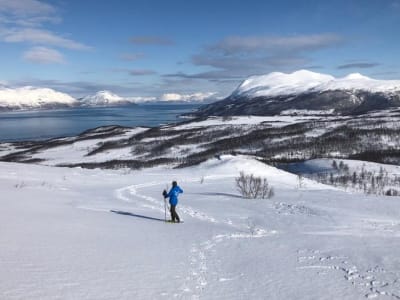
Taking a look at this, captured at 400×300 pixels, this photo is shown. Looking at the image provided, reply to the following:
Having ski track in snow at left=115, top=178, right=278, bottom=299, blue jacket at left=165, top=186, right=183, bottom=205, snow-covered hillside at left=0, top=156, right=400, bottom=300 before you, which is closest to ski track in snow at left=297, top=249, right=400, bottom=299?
snow-covered hillside at left=0, top=156, right=400, bottom=300

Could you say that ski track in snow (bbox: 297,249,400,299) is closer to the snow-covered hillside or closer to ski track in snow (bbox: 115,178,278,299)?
the snow-covered hillside

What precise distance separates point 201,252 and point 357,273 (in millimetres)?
4024

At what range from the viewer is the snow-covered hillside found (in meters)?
7.80

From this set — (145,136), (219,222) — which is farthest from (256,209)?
(145,136)

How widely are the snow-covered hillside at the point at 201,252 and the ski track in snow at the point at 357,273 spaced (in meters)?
0.02

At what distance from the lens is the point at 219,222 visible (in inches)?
640

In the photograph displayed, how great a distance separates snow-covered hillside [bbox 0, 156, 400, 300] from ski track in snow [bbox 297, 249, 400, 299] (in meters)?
0.02

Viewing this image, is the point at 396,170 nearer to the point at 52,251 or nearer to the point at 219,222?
the point at 219,222

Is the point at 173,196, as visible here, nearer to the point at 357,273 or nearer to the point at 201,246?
the point at 201,246

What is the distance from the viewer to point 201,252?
1094 centimetres

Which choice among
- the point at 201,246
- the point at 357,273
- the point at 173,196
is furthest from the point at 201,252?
the point at 173,196

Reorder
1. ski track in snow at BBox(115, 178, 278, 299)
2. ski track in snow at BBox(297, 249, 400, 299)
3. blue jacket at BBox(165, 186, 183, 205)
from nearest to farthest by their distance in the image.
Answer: ski track in snow at BBox(297, 249, 400, 299) → ski track in snow at BBox(115, 178, 278, 299) → blue jacket at BBox(165, 186, 183, 205)

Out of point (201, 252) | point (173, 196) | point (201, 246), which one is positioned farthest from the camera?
point (173, 196)

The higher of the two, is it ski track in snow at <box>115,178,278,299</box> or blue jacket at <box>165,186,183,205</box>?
blue jacket at <box>165,186,183,205</box>
